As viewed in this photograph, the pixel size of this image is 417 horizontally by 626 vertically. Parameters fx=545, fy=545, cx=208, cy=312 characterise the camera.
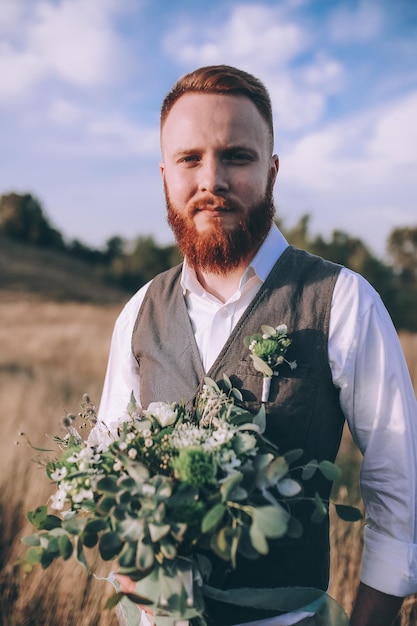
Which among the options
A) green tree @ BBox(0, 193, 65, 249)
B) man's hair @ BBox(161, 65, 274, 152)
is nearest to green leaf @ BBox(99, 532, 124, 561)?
man's hair @ BBox(161, 65, 274, 152)

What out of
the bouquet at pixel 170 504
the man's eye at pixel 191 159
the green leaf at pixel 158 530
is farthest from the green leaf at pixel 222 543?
the man's eye at pixel 191 159

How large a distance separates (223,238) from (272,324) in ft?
1.18

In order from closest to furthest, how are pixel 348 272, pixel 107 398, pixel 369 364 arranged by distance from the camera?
1. pixel 369 364
2. pixel 348 272
3. pixel 107 398

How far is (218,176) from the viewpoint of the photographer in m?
1.81

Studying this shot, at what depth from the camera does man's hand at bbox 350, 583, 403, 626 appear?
1.69m

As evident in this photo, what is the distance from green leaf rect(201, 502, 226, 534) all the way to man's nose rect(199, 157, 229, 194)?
3.40ft

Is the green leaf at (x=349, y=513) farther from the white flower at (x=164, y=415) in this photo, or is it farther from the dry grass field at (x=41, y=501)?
the dry grass field at (x=41, y=501)

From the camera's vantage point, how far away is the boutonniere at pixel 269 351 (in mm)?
1674

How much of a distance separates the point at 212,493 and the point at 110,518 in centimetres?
26

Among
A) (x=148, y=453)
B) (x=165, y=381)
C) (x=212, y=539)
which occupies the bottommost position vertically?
(x=212, y=539)

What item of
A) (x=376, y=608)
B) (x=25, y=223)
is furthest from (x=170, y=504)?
(x=25, y=223)

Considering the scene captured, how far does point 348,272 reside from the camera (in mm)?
1820

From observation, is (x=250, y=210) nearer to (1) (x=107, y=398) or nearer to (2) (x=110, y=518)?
(1) (x=107, y=398)

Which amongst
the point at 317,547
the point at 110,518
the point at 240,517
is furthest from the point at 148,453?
the point at 317,547
